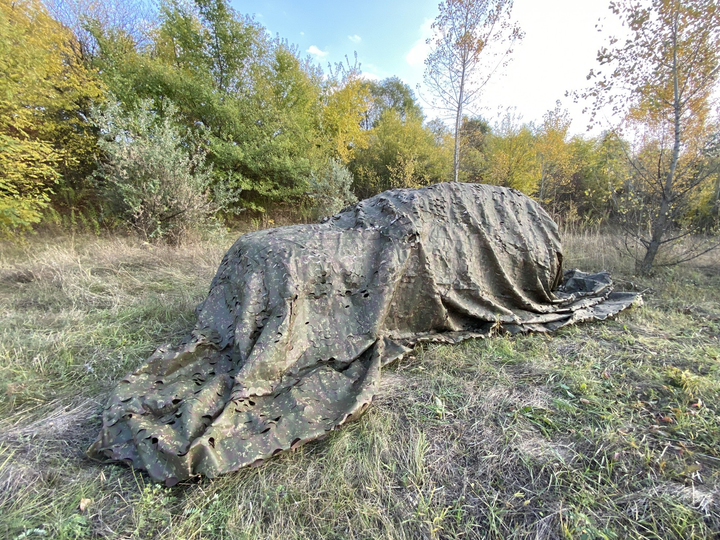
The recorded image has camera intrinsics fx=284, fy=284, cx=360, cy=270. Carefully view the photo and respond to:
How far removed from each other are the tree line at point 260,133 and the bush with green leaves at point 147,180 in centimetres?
3

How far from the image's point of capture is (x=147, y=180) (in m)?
5.12

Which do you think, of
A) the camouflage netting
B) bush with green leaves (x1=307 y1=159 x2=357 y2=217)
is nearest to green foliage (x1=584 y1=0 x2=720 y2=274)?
the camouflage netting

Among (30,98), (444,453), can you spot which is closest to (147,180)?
(30,98)

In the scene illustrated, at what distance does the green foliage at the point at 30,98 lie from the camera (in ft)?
13.9

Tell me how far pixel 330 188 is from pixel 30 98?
6.61m

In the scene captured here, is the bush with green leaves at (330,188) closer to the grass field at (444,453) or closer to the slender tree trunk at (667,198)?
the slender tree trunk at (667,198)

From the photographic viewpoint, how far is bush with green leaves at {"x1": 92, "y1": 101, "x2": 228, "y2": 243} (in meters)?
4.97

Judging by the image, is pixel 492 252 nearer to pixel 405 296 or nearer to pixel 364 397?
pixel 405 296

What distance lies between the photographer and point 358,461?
1.28m

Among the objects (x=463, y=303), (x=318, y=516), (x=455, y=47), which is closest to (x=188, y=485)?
(x=318, y=516)

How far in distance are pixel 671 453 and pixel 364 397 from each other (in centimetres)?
136

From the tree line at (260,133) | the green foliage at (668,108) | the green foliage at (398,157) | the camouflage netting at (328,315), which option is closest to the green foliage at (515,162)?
the tree line at (260,133)

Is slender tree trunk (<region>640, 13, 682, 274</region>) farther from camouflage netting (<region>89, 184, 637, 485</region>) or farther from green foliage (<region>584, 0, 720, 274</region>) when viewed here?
camouflage netting (<region>89, 184, 637, 485</region>)

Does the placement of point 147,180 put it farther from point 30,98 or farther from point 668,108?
point 668,108
